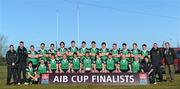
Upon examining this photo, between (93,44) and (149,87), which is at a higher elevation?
(93,44)

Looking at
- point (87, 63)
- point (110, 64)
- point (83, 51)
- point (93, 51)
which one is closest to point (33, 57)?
point (83, 51)

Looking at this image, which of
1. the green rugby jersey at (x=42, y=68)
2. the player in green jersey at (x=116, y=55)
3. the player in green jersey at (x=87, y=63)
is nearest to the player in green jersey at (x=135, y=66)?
the player in green jersey at (x=116, y=55)

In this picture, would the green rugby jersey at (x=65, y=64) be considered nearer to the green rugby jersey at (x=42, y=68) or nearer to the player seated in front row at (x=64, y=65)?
the player seated in front row at (x=64, y=65)

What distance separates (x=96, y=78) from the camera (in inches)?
718

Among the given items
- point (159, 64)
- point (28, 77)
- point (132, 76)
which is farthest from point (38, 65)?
point (159, 64)

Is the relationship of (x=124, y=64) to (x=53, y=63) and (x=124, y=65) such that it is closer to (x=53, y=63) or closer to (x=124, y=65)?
(x=124, y=65)

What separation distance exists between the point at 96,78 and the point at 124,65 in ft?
5.03

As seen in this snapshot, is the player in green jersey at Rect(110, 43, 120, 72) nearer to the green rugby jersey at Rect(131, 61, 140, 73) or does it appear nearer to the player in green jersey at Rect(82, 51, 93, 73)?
the green rugby jersey at Rect(131, 61, 140, 73)

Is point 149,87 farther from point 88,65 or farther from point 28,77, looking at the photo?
point 28,77

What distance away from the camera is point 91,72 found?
60.7 feet

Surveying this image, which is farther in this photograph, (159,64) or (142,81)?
(159,64)

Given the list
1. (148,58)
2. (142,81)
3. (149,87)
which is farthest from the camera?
(148,58)

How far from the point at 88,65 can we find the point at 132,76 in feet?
6.57

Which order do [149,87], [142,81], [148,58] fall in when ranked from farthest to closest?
[148,58] → [142,81] → [149,87]
